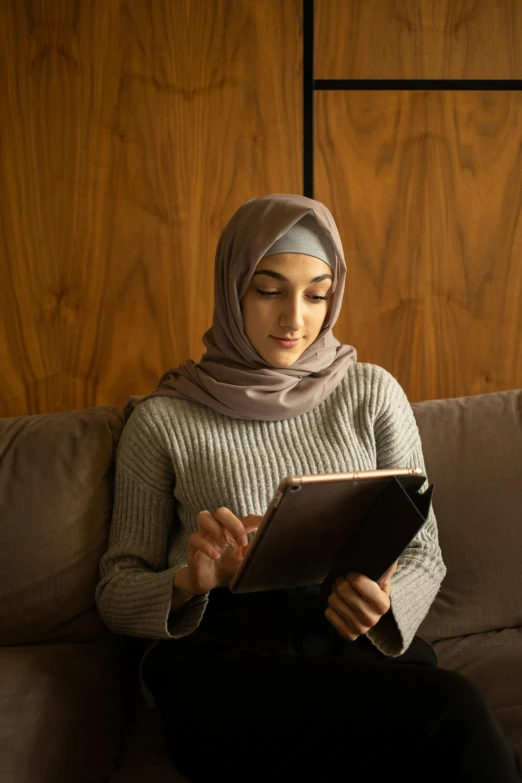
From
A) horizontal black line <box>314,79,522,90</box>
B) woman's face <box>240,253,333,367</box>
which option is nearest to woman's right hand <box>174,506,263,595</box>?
woman's face <box>240,253,333,367</box>

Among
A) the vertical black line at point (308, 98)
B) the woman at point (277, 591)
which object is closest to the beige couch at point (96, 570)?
the woman at point (277, 591)

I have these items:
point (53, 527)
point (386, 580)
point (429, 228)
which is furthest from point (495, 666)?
point (429, 228)

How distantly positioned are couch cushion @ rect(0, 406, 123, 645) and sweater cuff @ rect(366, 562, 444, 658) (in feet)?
1.89

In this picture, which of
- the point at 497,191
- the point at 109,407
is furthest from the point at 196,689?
the point at 497,191

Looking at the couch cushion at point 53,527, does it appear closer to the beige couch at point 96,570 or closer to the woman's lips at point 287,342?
the beige couch at point 96,570

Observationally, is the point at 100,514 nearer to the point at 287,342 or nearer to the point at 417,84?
the point at 287,342

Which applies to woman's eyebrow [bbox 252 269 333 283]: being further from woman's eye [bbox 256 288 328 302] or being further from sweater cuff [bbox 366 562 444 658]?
sweater cuff [bbox 366 562 444 658]

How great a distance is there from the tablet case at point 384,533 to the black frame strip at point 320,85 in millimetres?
1015

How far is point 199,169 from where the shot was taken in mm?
1787

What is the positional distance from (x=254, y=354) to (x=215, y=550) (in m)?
0.41

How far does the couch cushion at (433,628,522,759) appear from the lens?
1.28 m

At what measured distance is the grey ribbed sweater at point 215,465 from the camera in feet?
4.33

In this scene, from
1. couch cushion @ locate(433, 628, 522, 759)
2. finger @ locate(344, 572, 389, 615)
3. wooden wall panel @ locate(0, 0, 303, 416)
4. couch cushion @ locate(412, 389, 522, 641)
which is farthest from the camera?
wooden wall panel @ locate(0, 0, 303, 416)

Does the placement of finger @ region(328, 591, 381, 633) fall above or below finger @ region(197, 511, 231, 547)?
below
